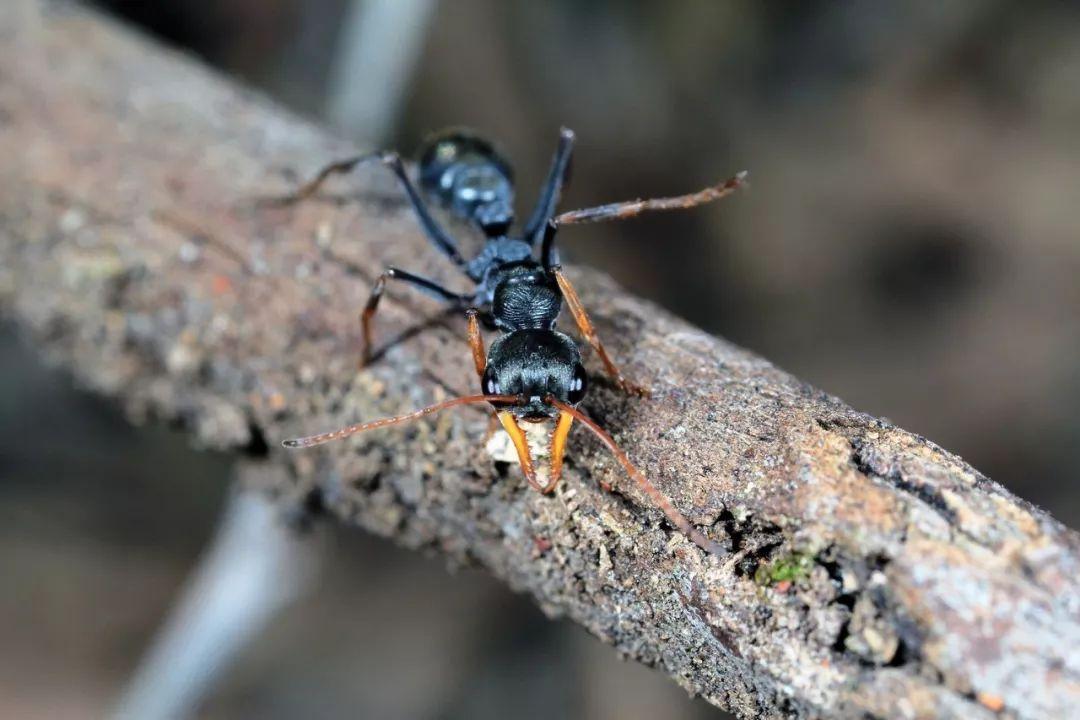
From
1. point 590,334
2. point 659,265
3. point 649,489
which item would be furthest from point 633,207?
point 659,265

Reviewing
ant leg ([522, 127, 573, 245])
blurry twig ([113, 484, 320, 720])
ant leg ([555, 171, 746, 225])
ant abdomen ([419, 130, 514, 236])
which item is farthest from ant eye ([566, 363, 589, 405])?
blurry twig ([113, 484, 320, 720])

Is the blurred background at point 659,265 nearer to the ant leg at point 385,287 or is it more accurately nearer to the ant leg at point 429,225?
the ant leg at point 429,225

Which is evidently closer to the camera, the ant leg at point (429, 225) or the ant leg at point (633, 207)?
the ant leg at point (633, 207)

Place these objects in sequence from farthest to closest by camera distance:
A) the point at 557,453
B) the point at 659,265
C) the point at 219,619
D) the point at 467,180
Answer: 1. the point at 659,265
2. the point at 219,619
3. the point at 467,180
4. the point at 557,453

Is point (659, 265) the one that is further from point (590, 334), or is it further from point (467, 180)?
point (590, 334)

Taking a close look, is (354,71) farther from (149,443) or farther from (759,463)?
(759,463)

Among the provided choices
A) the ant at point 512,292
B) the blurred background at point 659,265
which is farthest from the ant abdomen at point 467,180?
the blurred background at point 659,265

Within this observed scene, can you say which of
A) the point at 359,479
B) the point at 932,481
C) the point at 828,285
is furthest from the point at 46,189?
the point at 828,285
